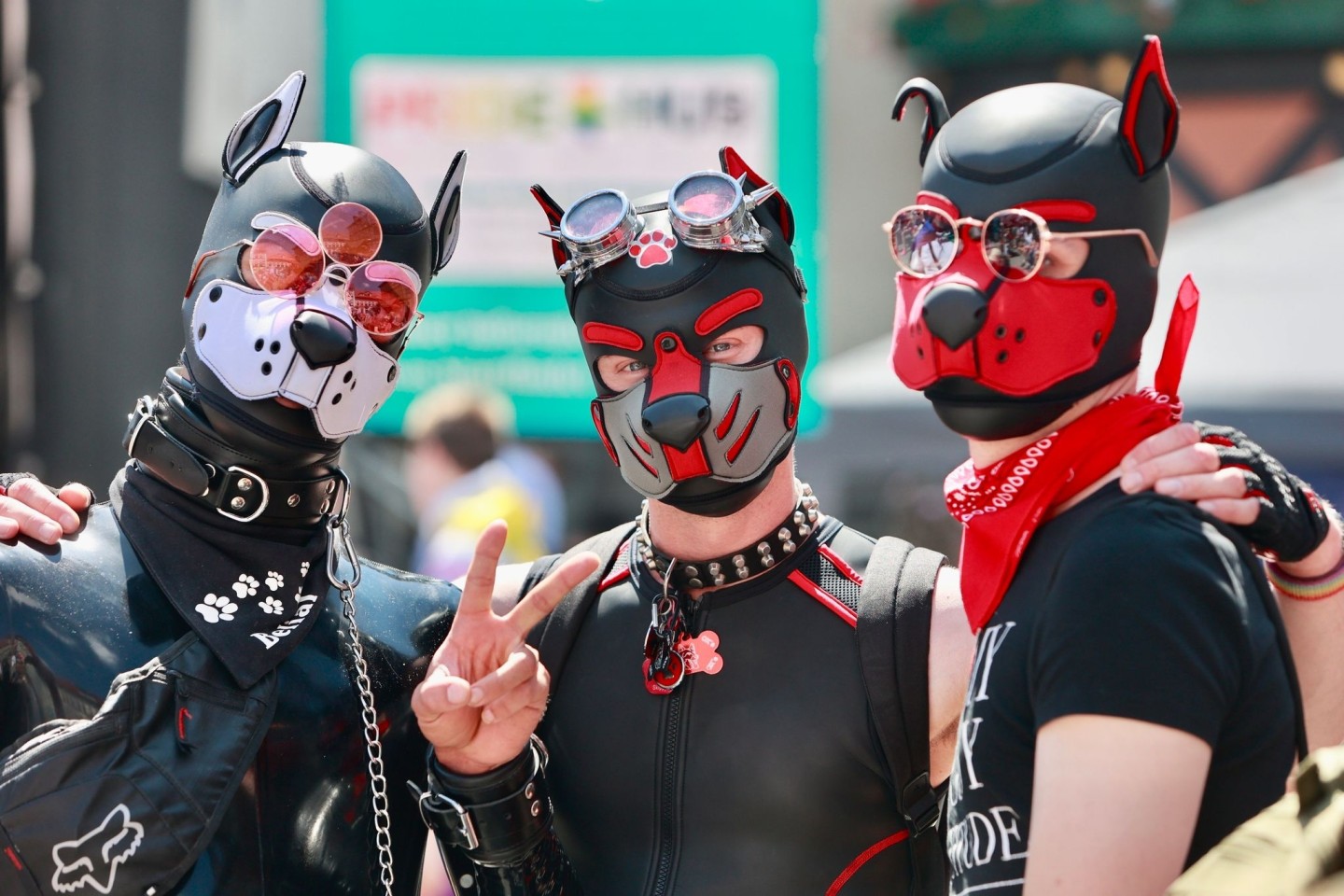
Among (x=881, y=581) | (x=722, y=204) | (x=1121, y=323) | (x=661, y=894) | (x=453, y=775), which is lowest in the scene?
(x=661, y=894)

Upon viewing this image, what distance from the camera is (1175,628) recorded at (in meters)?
1.94

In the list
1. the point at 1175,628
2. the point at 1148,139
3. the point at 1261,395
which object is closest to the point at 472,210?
the point at 1261,395

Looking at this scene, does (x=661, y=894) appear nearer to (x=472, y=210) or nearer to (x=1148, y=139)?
(x=1148, y=139)

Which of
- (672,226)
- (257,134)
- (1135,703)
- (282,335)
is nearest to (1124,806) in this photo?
(1135,703)

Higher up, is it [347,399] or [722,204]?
[722,204]

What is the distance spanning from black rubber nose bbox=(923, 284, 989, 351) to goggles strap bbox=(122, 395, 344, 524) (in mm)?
1389

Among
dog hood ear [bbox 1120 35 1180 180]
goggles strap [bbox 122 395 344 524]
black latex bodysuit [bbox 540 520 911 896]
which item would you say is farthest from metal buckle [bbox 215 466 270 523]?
dog hood ear [bbox 1120 35 1180 180]

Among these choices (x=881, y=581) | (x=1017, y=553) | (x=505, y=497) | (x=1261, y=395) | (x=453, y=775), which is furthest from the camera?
(x=505, y=497)

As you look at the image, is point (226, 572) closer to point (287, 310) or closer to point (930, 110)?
point (287, 310)

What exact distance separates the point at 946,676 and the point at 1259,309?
3797 mm

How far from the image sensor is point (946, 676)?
290cm

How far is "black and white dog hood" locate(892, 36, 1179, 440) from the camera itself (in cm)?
225

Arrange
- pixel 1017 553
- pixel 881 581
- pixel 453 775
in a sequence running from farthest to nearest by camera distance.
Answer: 1. pixel 881 581
2. pixel 453 775
3. pixel 1017 553

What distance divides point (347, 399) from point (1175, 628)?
5.43 ft
